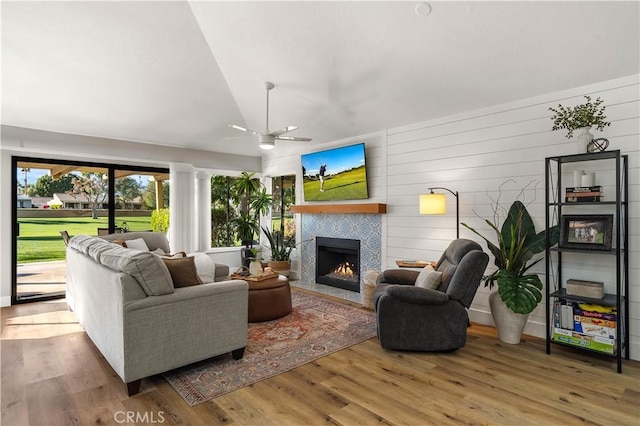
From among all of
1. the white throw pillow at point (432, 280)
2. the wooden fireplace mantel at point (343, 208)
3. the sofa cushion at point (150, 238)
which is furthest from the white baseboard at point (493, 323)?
the sofa cushion at point (150, 238)

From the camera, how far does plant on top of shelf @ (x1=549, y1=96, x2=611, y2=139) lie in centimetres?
310

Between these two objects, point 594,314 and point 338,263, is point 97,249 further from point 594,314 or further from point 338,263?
point 594,314

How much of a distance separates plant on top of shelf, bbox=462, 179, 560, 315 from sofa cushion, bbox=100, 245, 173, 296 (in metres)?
3.06

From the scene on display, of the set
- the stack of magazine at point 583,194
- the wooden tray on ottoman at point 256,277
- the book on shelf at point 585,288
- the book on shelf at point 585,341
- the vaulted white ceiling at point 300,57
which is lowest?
the book on shelf at point 585,341

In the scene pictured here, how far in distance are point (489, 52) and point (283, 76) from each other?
7.38ft

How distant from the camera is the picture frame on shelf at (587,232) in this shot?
3.00m

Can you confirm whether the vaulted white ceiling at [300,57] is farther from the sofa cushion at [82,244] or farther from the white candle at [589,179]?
the sofa cushion at [82,244]

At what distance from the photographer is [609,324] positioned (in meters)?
2.97

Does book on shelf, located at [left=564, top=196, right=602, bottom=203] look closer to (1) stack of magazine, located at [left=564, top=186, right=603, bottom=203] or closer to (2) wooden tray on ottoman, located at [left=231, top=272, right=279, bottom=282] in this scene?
(1) stack of magazine, located at [left=564, top=186, right=603, bottom=203]

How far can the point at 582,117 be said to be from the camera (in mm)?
3129

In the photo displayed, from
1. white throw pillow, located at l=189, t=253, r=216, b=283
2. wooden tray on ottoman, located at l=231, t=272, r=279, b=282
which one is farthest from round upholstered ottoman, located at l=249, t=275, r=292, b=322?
white throw pillow, located at l=189, t=253, r=216, b=283

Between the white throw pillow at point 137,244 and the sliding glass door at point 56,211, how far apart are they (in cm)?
104

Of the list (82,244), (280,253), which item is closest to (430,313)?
(82,244)

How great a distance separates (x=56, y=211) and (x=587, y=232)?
22.6 feet
